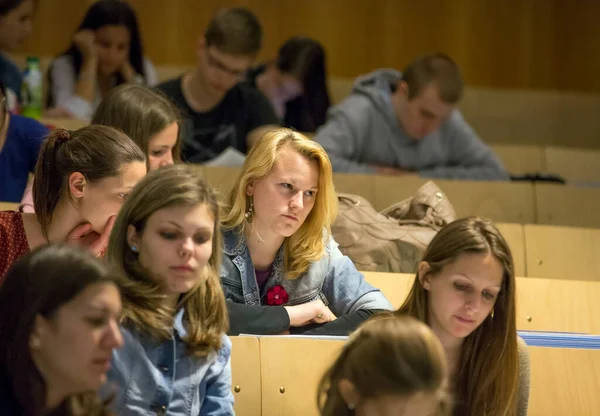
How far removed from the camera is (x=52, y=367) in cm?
193

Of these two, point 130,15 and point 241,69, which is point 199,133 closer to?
point 241,69

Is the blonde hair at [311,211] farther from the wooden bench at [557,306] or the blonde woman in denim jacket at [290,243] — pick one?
the wooden bench at [557,306]

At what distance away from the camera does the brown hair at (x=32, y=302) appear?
192cm

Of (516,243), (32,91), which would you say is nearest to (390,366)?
(516,243)

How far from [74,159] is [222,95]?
1745mm

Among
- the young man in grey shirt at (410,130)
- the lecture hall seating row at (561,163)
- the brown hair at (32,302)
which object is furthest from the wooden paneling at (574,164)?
the brown hair at (32,302)

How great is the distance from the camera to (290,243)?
2.91 metres

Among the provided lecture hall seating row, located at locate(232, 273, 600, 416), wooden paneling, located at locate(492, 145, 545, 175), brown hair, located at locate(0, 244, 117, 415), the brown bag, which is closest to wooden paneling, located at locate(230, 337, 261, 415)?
lecture hall seating row, located at locate(232, 273, 600, 416)

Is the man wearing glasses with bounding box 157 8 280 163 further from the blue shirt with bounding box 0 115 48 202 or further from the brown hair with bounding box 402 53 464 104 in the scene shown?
the blue shirt with bounding box 0 115 48 202

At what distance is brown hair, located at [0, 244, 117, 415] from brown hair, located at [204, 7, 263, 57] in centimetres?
234

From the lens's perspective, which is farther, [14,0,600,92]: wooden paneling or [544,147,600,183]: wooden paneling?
[14,0,600,92]: wooden paneling

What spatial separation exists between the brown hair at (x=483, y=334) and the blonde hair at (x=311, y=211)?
0.37 metres

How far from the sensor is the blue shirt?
135 inches

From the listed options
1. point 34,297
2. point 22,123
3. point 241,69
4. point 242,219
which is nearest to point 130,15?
point 241,69
